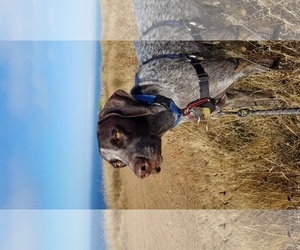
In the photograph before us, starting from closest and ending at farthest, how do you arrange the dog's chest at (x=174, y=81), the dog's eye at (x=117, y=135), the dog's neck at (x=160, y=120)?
1. the dog's eye at (x=117, y=135)
2. the dog's neck at (x=160, y=120)
3. the dog's chest at (x=174, y=81)

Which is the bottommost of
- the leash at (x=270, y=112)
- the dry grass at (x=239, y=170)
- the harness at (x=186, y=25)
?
the dry grass at (x=239, y=170)

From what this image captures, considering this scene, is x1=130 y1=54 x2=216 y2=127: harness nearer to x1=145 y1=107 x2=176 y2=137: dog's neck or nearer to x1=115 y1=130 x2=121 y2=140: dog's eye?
x1=145 y1=107 x2=176 y2=137: dog's neck

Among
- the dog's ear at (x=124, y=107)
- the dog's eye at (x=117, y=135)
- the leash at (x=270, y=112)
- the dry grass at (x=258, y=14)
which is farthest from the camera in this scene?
the dry grass at (x=258, y=14)

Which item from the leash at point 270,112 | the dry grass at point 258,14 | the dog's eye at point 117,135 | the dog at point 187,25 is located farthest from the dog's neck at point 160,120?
the dry grass at point 258,14

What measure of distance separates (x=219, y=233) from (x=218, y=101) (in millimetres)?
3719

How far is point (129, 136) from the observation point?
4488 mm

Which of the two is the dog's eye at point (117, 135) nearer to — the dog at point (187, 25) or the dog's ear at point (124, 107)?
the dog's ear at point (124, 107)

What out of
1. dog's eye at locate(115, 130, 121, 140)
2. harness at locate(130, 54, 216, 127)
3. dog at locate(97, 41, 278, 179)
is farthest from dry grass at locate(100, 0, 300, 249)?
dog's eye at locate(115, 130, 121, 140)

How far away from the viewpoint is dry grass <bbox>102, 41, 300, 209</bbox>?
6.32 meters

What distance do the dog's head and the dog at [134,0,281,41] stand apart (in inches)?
48.2

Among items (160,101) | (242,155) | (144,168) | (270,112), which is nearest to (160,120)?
(160,101)

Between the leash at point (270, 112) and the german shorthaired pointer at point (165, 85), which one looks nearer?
the german shorthaired pointer at point (165, 85)

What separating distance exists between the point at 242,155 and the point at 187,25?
9.63 feet

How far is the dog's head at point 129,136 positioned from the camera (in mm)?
4348
